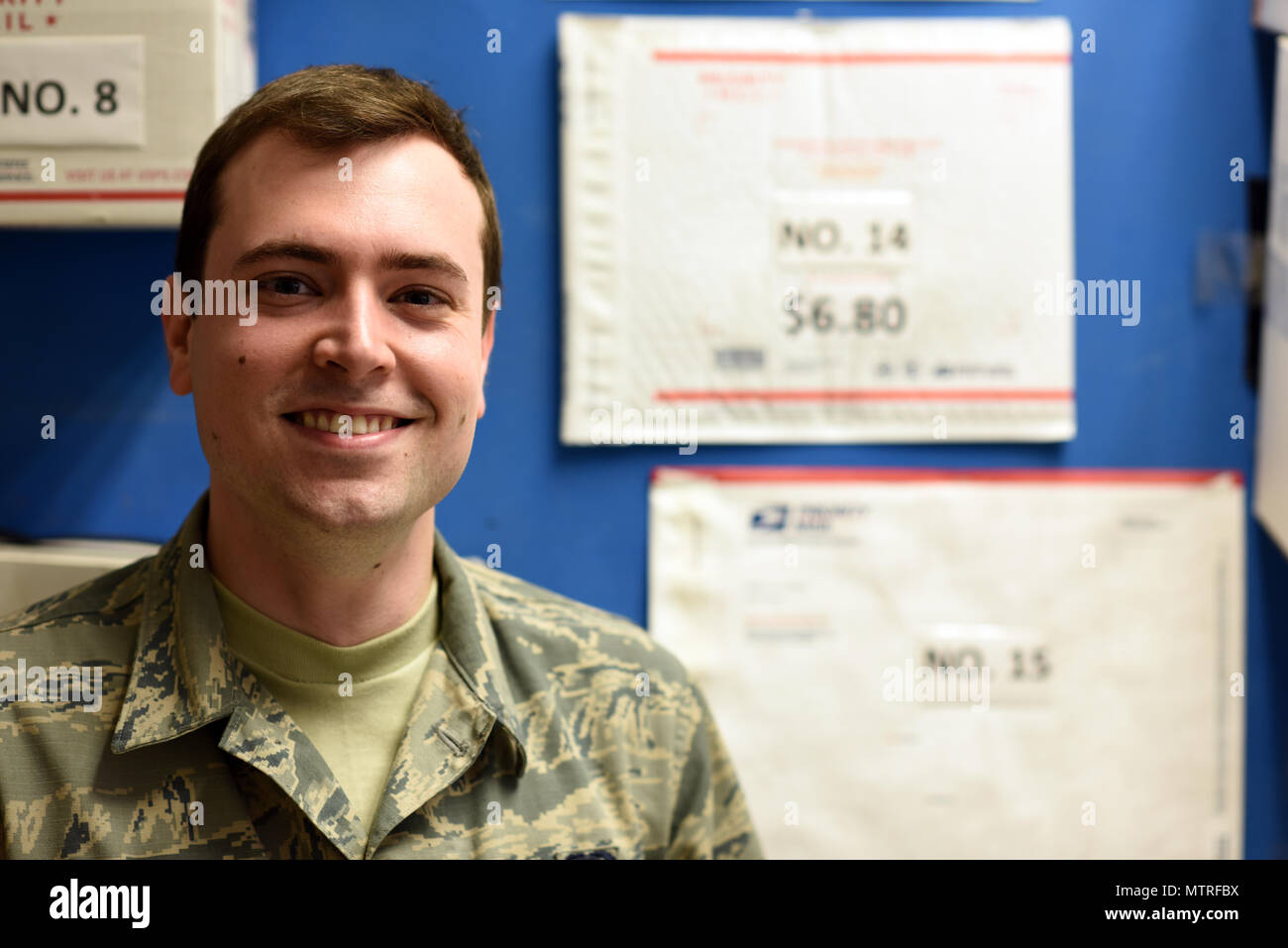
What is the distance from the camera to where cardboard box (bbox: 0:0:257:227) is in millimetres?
840

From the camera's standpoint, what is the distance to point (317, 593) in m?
0.68

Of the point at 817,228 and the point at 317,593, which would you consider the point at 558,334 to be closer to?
the point at 817,228

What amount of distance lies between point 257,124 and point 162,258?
0.36 meters

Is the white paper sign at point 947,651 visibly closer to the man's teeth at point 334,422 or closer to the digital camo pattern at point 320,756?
the digital camo pattern at point 320,756

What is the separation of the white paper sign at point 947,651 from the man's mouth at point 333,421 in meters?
0.39

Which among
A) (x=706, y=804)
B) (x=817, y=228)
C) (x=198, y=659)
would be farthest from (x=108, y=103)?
(x=706, y=804)

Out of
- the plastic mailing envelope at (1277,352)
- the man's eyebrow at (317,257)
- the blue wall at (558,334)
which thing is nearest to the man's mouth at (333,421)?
the man's eyebrow at (317,257)

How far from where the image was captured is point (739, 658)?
987 mm

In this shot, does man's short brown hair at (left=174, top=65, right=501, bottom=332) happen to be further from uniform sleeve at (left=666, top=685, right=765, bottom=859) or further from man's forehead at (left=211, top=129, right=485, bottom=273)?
uniform sleeve at (left=666, top=685, right=765, bottom=859)
